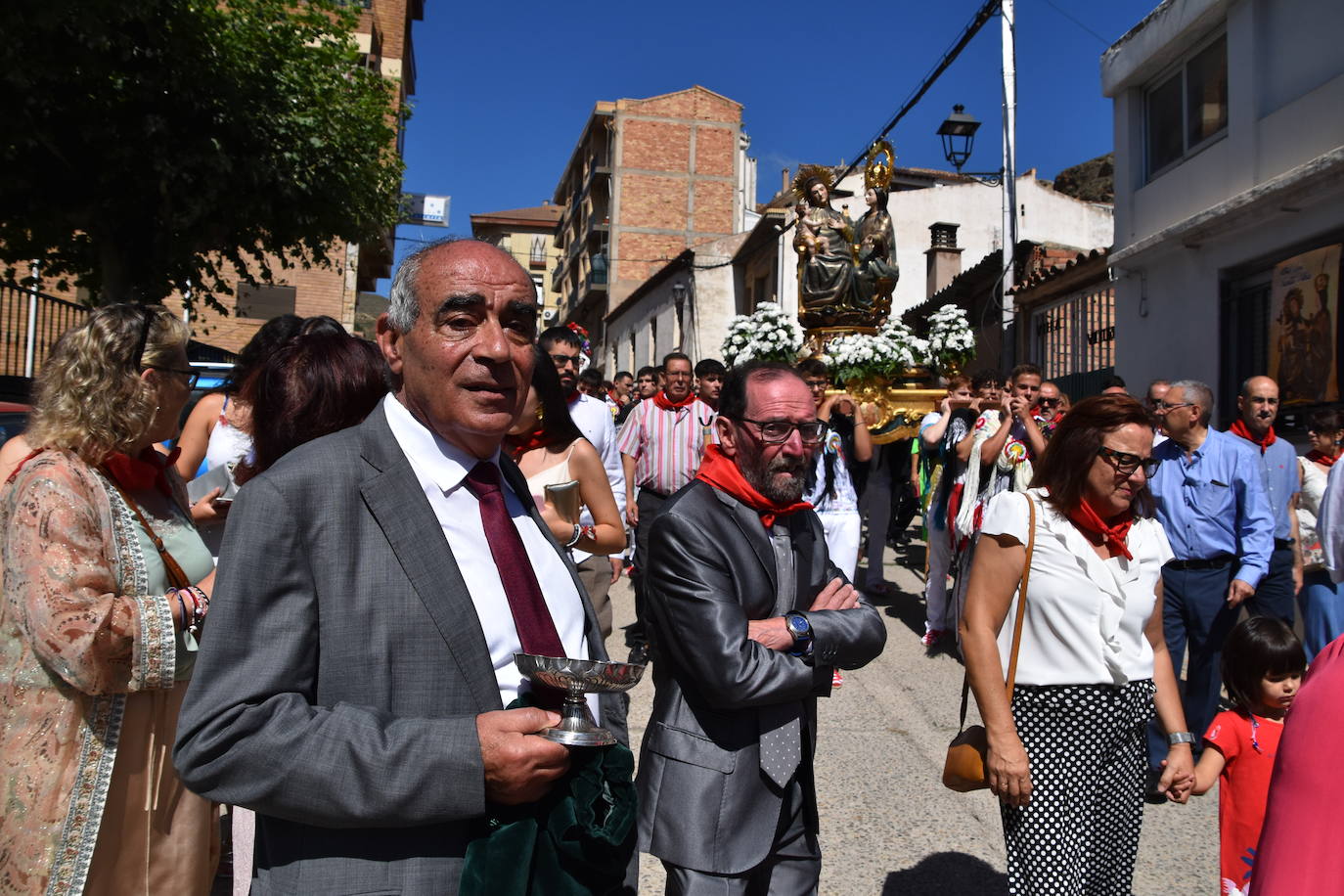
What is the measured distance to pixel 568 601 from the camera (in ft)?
6.15

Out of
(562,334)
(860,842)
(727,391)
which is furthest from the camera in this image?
(562,334)

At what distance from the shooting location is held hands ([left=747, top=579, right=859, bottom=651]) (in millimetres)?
2553

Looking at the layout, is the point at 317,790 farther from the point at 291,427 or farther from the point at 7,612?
the point at 7,612

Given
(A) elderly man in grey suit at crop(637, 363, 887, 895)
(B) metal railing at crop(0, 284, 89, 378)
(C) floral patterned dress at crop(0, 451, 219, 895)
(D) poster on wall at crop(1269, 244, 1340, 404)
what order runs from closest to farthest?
(C) floral patterned dress at crop(0, 451, 219, 895)
(A) elderly man in grey suit at crop(637, 363, 887, 895)
(D) poster on wall at crop(1269, 244, 1340, 404)
(B) metal railing at crop(0, 284, 89, 378)

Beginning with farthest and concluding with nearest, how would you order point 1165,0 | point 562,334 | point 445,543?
point 1165,0 → point 562,334 → point 445,543

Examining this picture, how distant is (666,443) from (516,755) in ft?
19.5

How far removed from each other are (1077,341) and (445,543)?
13461 millimetres

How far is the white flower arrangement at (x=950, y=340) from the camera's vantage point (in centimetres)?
981

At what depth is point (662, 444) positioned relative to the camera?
7430 mm

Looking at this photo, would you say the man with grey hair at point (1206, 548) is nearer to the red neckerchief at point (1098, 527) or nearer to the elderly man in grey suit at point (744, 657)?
the red neckerchief at point (1098, 527)

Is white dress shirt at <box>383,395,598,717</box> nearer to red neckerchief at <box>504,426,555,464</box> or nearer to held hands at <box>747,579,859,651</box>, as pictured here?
held hands at <box>747,579,859,651</box>

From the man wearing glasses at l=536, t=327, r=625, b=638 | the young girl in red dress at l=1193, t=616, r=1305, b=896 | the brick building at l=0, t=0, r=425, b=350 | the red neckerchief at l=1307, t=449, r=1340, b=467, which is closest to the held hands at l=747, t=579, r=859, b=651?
the young girl in red dress at l=1193, t=616, r=1305, b=896

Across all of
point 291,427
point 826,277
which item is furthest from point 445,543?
point 826,277

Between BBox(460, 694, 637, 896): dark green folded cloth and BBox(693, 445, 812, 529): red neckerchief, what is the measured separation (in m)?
1.20
